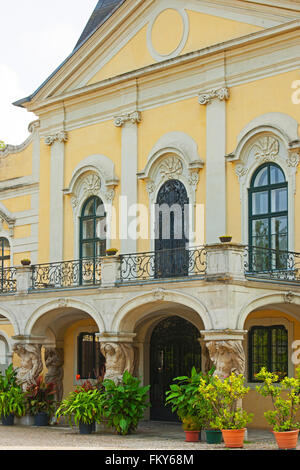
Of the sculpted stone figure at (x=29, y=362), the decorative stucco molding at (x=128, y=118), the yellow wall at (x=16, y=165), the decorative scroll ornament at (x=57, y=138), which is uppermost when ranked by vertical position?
the decorative stucco molding at (x=128, y=118)

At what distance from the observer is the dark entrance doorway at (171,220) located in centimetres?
2331

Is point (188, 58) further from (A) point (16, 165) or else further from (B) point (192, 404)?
(B) point (192, 404)

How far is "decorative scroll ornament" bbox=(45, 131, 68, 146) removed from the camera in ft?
87.2

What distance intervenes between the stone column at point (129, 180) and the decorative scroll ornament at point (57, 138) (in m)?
2.31

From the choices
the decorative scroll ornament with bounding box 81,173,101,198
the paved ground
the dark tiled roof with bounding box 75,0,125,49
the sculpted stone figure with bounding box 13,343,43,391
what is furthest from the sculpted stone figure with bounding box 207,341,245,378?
the dark tiled roof with bounding box 75,0,125,49

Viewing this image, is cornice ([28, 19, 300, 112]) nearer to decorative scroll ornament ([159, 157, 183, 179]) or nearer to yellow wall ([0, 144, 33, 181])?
yellow wall ([0, 144, 33, 181])

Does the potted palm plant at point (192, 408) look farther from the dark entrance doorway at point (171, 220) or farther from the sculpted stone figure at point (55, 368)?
the sculpted stone figure at point (55, 368)

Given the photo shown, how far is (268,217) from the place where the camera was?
2183 cm

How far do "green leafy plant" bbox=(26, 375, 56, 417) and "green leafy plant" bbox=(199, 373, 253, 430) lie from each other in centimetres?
583

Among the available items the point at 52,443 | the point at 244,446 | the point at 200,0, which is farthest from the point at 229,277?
the point at 200,0

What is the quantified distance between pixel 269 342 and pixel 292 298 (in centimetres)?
229

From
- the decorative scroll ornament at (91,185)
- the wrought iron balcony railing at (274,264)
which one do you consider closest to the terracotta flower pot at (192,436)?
the wrought iron balcony railing at (274,264)

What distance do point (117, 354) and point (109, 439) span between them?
7.32ft

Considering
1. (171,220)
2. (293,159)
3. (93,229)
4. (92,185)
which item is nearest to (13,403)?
(93,229)
